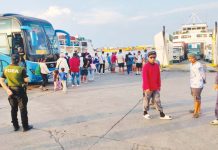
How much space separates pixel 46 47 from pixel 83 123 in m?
9.20

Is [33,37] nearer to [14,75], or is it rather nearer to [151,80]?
[14,75]

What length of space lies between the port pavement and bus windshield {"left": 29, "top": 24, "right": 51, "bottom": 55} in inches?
183

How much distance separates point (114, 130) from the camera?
6793 mm

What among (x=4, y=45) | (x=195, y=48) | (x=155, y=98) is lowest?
(x=155, y=98)

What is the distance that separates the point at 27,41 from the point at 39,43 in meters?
0.89

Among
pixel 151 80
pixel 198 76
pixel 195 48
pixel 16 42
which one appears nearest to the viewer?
pixel 151 80

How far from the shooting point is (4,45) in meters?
15.5

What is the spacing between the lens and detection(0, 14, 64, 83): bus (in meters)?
14.8

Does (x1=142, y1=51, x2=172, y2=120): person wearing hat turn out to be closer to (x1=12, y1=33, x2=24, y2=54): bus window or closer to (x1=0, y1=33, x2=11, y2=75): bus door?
(x1=12, y1=33, x2=24, y2=54): bus window

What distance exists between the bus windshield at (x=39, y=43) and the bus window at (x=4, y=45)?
1.39 meters

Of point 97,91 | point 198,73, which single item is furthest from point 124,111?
point 97,91

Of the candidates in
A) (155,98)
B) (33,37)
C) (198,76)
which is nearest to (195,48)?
(33,37)

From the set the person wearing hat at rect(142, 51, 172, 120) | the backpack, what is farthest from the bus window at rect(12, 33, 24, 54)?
the person wearing hat at rect(142, 51, 172, 120)

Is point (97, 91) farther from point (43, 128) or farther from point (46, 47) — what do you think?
point (43, 128)
